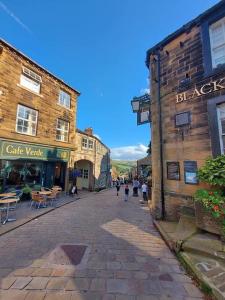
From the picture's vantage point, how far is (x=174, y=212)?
21.3 ft

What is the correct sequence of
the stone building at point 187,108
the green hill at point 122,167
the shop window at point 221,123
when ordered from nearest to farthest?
1. the shop window at point 221,123
2. the stone building at point 187,108
3. the green hill at point 122,167

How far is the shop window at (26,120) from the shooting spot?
1142 cm

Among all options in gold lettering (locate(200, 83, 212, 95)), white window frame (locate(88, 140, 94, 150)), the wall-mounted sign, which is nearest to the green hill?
white window frame (locate(88, 140, 94, 150))

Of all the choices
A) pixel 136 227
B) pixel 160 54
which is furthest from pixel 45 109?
pixel 136 227

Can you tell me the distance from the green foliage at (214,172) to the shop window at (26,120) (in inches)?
441

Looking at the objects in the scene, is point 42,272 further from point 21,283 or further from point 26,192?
point 26,192

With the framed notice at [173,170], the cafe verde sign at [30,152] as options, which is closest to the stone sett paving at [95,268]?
the framed notice at [173,170]

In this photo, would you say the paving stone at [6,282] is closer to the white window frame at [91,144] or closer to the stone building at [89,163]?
the stone building at [89,163]

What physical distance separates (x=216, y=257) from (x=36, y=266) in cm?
396

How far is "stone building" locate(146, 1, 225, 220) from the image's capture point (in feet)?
18.9

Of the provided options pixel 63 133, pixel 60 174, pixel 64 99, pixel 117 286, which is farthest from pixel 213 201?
pixel 64 99

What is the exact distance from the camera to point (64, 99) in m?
15.4

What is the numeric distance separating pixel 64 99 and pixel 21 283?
1443 cm

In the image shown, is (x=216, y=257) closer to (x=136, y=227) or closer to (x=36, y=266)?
(x=136, y=227)
